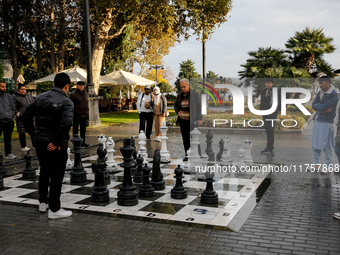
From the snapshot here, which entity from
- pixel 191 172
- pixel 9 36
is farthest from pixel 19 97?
pixel 9 36

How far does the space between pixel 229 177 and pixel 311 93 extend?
2.16m

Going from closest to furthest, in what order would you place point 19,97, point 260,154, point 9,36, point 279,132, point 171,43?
1. point 279,132
2. point 260,154
3. point 19,97
4. point 9,36
5. point 171,43

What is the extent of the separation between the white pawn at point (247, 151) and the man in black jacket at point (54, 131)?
4.00 meters

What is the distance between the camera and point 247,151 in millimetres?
7707

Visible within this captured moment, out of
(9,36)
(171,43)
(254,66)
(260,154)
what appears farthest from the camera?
(171,43)

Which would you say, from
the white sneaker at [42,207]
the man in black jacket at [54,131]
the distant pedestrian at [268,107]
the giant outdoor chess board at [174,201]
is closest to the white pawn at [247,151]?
the distant pedestrian at [268,107]

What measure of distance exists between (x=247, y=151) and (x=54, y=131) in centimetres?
431

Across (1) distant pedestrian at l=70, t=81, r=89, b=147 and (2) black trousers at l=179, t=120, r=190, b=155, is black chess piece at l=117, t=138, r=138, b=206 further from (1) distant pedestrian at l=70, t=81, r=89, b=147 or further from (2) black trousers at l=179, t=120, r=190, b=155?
(1) distant pedestrian at l=70, t=81, r=89, b=147

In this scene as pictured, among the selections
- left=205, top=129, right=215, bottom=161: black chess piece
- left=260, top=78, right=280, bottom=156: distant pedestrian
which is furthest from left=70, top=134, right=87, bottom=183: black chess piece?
left=260, top=78, right=280, bottom=156: distant pedestrian

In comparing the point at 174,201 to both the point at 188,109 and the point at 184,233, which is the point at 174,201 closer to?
the point at 184,233

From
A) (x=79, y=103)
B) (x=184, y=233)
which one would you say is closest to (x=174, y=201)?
(x=184, y=233)

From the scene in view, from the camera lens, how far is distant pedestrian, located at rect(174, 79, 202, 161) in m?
7.89

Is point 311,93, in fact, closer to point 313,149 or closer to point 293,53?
point 313,149

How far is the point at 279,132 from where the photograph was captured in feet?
24.1
